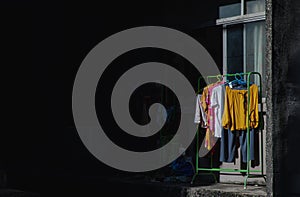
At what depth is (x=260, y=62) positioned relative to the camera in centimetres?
705

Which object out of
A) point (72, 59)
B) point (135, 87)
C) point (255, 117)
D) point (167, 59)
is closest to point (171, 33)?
point (167, 59)

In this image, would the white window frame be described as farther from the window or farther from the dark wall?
the dark wall

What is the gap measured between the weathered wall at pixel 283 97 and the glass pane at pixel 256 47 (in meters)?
1.84

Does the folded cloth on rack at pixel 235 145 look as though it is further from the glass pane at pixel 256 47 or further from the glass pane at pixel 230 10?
the glass pane at pixel 230 10

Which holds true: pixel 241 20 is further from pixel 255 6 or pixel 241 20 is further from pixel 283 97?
pixel 283 97

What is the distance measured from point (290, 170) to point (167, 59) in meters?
3.85

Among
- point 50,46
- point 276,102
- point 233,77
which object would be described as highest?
point 50,46

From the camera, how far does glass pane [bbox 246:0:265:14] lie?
7101mm

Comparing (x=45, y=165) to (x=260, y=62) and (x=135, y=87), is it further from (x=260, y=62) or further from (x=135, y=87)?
(x=260, y=62)

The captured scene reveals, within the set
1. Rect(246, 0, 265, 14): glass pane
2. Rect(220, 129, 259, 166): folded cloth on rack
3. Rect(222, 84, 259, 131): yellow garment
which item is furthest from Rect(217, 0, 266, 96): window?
Rect(220, 129, 259, 166): folded cloth on rack

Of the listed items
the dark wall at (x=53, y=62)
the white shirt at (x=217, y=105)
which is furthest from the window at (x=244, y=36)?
the white shirt at (x=217, y=105)

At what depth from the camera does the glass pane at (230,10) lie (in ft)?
24.3

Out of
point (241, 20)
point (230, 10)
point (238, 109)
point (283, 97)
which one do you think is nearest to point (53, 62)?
point (230, 10)

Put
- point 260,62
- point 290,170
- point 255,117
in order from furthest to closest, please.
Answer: point 260,62
point 255,117
point 290,170
